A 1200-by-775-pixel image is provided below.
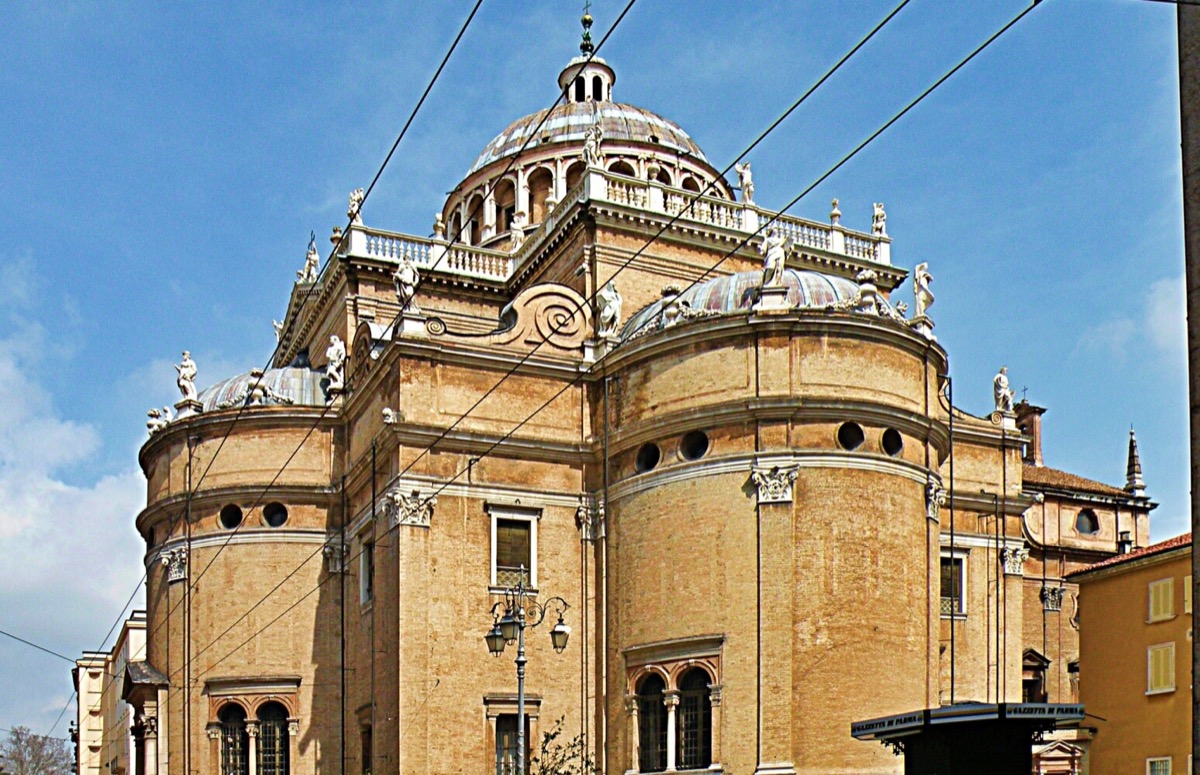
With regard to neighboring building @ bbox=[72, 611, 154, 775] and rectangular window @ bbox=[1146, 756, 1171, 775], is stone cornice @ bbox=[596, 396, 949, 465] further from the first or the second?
neighboring building @ bbox=[72, 611, 154, 775]

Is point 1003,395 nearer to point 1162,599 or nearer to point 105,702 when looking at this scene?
point 1162,599

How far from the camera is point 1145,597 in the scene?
31.7 m

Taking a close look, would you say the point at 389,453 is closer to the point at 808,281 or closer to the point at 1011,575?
the point at 808,281

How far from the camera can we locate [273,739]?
3369 cm

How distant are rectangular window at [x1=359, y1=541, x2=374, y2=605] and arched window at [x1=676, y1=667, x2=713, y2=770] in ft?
24.1

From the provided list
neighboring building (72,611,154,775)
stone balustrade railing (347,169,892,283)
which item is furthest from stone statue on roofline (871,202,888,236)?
neighboring building (72,611,154,775)

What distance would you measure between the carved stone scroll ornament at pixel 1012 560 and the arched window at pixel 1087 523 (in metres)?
8.62

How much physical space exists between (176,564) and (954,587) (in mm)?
18096

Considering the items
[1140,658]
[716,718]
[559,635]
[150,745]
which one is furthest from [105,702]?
[559,635]

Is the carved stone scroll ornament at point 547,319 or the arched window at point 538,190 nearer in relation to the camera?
the carved stone scroll ornament at point 547,319

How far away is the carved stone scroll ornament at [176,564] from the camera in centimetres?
3569

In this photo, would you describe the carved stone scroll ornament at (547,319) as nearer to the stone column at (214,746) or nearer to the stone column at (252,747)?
the stone column at (252,747)

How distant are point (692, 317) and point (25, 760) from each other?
89966mm

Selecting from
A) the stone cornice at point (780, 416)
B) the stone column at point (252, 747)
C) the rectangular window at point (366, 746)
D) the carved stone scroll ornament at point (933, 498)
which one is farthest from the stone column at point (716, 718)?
the stone column at point (252, 747)
